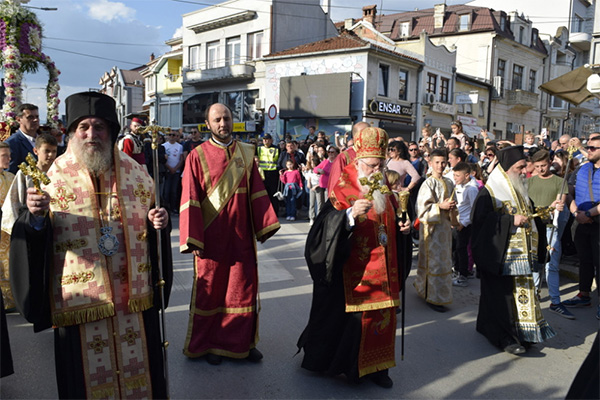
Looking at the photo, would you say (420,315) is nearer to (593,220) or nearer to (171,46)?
(593,220)

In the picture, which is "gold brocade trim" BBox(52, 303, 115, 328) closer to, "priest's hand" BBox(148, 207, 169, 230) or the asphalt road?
Result: "priest's hand" BBox(148, 207, 169, 230)

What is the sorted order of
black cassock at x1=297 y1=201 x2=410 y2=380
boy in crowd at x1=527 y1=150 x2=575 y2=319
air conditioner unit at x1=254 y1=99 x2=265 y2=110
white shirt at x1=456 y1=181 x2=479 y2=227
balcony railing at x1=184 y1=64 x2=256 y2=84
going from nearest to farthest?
black cassock at x1=297 y1=201 x2=410 y2=380 → boy in crowd at x1=527 y1=150 x2=575 y2=319 → white shirt at x1=456 y1=181 x2=479 y2=227 → air conditioner unit at x1=254 y1=99 x2=265 y2=110 → balcony railing at x1=184 y1=64 x2=256 y2=84

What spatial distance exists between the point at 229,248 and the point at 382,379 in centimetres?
169

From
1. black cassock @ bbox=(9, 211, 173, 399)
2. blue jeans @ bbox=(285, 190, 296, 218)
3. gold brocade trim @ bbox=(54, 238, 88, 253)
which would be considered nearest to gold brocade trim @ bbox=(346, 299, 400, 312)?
black cassock @ bbox=(9, 211, 173, 399)

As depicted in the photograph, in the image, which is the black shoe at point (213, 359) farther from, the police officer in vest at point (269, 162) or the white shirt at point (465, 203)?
the police officer in vest at point (269, 162)

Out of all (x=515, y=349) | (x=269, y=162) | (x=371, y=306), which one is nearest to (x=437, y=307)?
(x=515, y=349)

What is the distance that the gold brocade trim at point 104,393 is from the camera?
2875 mm

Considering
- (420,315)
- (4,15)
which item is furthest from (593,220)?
(4,15)

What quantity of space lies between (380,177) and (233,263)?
152 cm

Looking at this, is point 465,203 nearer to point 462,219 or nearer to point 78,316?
point 462,219

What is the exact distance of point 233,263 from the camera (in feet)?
13.5

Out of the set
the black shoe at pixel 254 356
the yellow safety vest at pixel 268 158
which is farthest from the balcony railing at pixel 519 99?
the black shoe at pixel 254 356

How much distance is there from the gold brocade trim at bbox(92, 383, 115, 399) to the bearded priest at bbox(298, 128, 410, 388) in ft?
5.26

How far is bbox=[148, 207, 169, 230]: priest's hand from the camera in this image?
9.65ft
